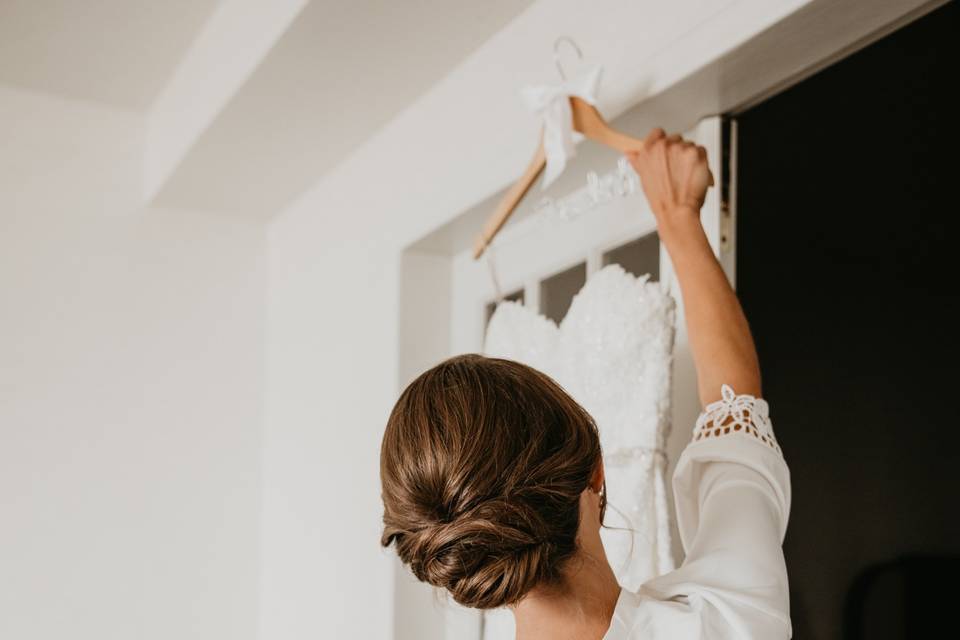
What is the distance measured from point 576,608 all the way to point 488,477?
0.17m

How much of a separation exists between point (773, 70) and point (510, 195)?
44cm

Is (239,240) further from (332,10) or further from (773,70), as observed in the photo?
(773,70)

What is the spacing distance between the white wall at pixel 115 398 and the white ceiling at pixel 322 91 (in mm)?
217

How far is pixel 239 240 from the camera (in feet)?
9.63

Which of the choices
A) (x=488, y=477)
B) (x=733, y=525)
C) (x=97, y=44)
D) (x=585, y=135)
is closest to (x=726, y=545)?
(x=733, y=525)

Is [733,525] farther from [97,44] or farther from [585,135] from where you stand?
[97,44]

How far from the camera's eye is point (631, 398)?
1344 millimetres

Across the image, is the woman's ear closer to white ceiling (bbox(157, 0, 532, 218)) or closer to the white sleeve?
the white sleeve

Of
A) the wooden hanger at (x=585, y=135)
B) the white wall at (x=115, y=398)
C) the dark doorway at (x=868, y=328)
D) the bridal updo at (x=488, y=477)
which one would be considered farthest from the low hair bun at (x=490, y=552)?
the white wall at (x=115, y=398)

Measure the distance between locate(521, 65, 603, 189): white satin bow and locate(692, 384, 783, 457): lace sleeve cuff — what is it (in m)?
0.45

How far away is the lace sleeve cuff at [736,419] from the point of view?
1.05 m

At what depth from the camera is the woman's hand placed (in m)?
1.20

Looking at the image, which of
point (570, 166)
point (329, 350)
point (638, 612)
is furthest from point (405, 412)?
point (329, 350)

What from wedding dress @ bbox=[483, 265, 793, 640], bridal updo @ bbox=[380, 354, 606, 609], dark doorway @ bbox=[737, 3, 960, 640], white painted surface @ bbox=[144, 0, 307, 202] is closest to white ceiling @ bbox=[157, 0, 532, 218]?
white painted surface @ bbox=[144, 0, 307, 202]
